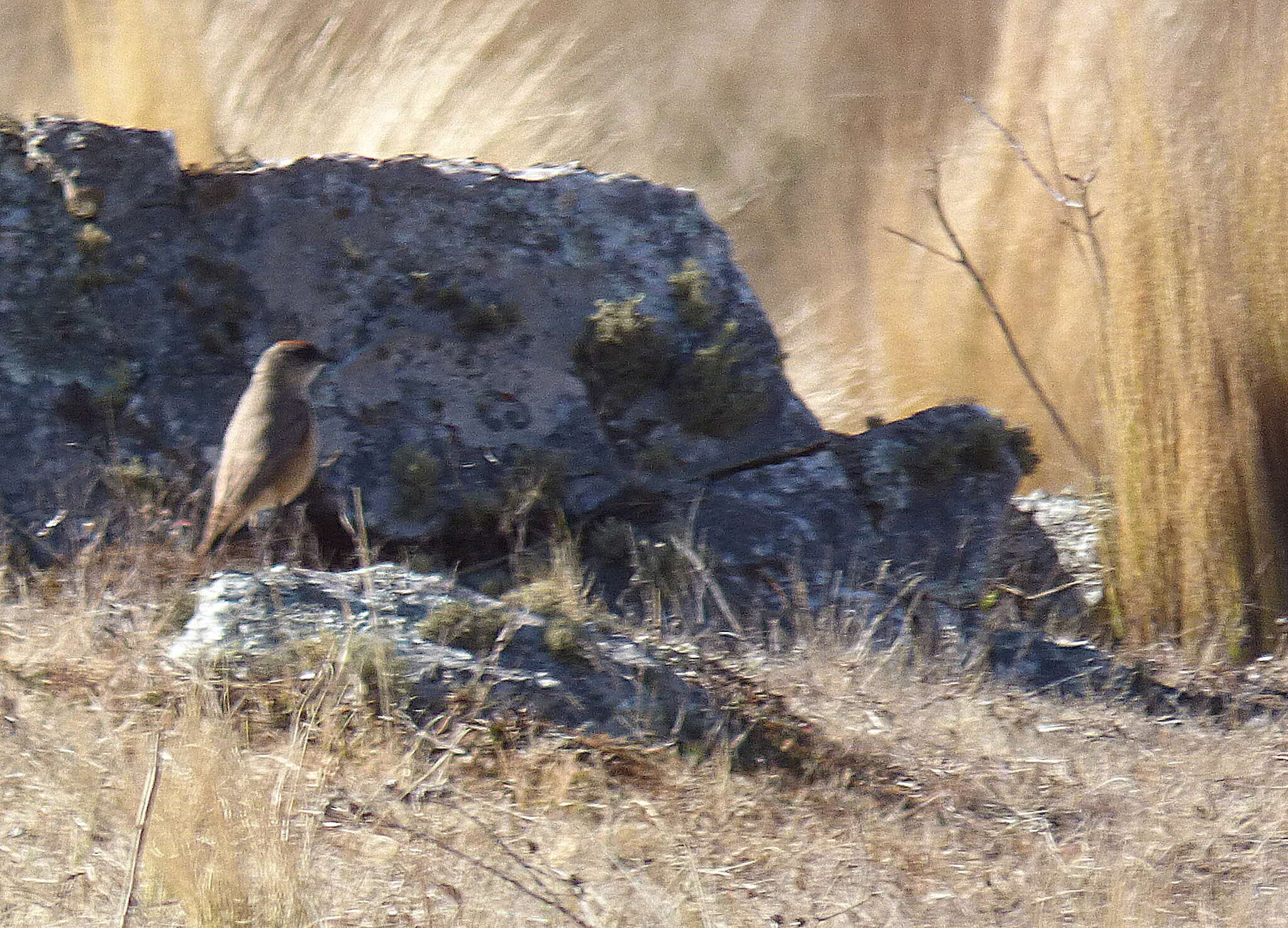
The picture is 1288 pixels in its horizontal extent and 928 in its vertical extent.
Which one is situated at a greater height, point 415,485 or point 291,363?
point 291,363

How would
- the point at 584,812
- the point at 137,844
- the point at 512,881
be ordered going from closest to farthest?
1. the point at 137,844
2. the point at 512,881
3. the point at 584,812

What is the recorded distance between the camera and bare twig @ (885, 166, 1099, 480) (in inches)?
269

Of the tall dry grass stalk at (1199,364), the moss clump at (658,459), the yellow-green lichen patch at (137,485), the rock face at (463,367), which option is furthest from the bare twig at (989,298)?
the yellow-green lichen patch at (137,485)

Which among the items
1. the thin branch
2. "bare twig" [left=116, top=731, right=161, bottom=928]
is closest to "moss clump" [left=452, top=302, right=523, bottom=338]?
the thin branch

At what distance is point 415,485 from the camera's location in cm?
520

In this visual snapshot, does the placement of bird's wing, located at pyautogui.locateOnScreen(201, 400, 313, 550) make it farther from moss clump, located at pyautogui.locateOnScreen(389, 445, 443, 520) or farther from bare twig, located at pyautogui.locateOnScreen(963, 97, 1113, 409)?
bare twig, located at pyautogui.locateOnScreen(963, 97, 1113, 409)

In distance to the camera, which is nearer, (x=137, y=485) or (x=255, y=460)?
(x=255, y=460)

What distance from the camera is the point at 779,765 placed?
A: 3838 millimetres

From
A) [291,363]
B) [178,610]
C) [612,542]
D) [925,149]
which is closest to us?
[178,610]

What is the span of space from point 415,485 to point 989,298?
3529 millimetres

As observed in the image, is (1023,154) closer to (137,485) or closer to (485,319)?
(485,319)

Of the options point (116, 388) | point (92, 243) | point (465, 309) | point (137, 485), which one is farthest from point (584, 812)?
point (92, 243)

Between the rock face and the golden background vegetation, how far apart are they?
2.64 ft

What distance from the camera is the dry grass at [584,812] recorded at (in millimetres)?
2766
